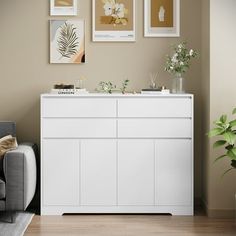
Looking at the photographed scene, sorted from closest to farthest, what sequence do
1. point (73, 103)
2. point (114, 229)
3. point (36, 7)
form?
1. point (114, 229)
2. point (73, 103)
3. point (36, 7)

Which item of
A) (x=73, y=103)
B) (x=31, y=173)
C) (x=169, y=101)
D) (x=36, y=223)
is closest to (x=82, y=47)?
(x=73, y=103)

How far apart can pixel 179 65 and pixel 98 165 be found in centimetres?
118

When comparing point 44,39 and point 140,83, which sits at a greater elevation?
point 44,39

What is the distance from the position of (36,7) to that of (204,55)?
1.62m

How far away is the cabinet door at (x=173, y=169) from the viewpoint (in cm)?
455

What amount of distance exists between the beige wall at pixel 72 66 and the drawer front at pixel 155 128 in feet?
1.47

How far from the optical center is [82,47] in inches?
195

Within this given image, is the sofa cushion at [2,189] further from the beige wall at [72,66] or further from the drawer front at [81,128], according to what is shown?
the beige wall at [72,66]

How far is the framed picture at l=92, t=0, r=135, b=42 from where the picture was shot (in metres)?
4.93

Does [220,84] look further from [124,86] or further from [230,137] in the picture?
[124,86]

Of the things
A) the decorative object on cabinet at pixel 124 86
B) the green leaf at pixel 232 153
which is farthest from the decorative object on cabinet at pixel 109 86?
the green leaf at pixel 232 153

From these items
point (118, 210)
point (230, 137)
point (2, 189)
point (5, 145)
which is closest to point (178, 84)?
point (230, 137)

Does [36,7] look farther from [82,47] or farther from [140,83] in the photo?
[140,83]

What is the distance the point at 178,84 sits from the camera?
480 cm
